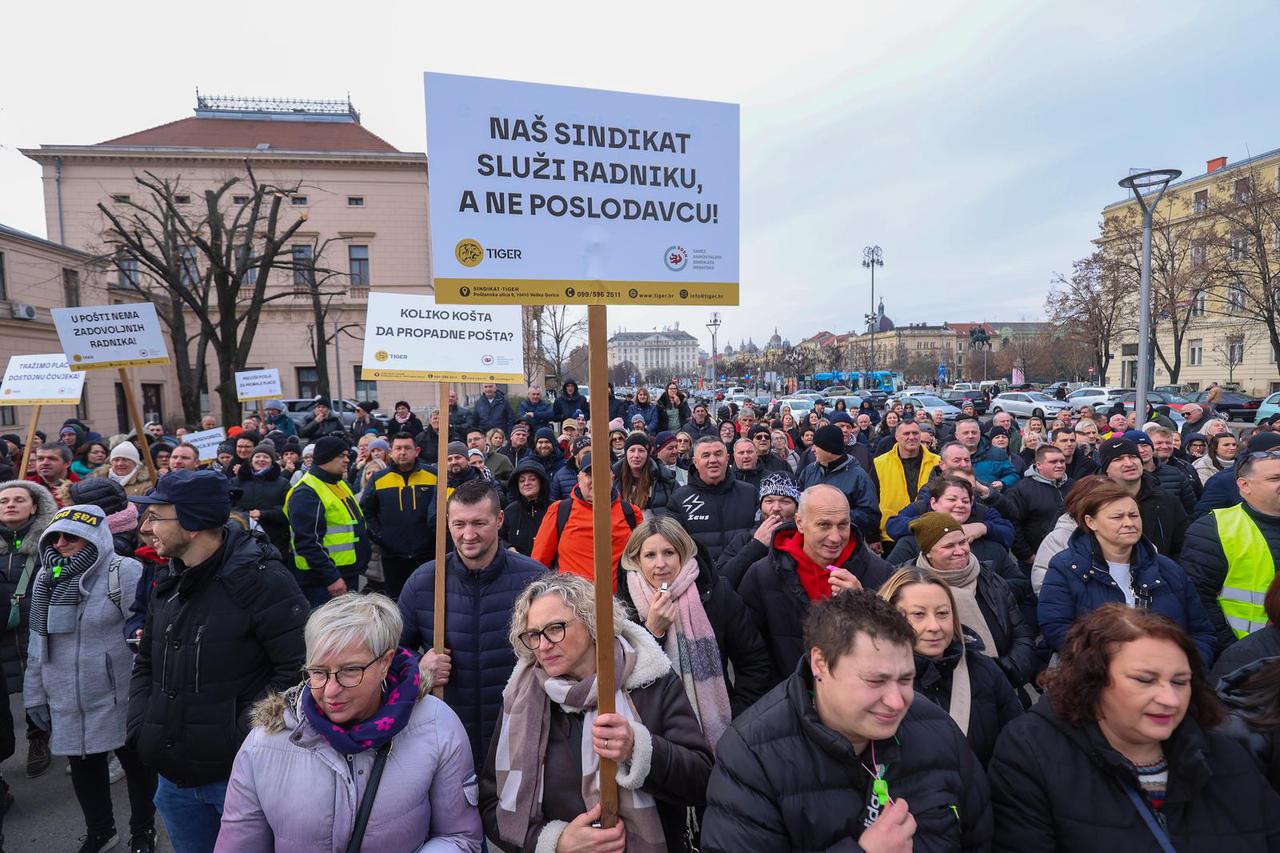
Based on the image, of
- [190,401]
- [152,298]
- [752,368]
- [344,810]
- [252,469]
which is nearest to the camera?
[344,810]

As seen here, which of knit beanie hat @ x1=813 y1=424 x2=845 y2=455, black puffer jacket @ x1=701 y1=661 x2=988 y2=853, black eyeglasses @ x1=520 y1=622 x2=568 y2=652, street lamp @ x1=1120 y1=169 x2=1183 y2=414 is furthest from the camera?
street lamp @ x1=1120 y1=169 x2=1183 y2=414

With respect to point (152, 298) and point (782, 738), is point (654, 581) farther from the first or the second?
point (152, 298)

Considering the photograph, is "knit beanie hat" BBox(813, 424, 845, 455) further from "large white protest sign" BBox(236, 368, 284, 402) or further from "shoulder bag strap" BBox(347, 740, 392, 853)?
"large white protest sign" BBox(236, 368, 284, 402)

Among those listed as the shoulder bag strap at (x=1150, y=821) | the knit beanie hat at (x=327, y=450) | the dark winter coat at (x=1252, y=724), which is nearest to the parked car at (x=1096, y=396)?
the dark winter coat at (x=1252, y=724)

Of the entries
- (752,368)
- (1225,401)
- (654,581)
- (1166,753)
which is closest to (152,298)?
(654,581)

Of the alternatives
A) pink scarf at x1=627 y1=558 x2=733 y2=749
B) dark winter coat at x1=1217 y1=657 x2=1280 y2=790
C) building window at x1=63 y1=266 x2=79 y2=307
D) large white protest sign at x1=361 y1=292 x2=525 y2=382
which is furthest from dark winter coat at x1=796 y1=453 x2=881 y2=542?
building window at x1=63 y1=266 x2=79 y2=307

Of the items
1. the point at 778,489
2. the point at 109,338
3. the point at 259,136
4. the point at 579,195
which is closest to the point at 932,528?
the point at 778,489

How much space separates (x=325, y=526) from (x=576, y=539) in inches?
82.8

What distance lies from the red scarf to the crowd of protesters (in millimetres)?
12

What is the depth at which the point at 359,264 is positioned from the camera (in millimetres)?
39719

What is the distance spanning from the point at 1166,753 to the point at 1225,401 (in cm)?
3658

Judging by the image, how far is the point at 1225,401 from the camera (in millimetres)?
29578

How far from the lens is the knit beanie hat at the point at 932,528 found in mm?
3193

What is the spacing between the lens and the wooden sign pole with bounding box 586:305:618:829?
2.05 meters
